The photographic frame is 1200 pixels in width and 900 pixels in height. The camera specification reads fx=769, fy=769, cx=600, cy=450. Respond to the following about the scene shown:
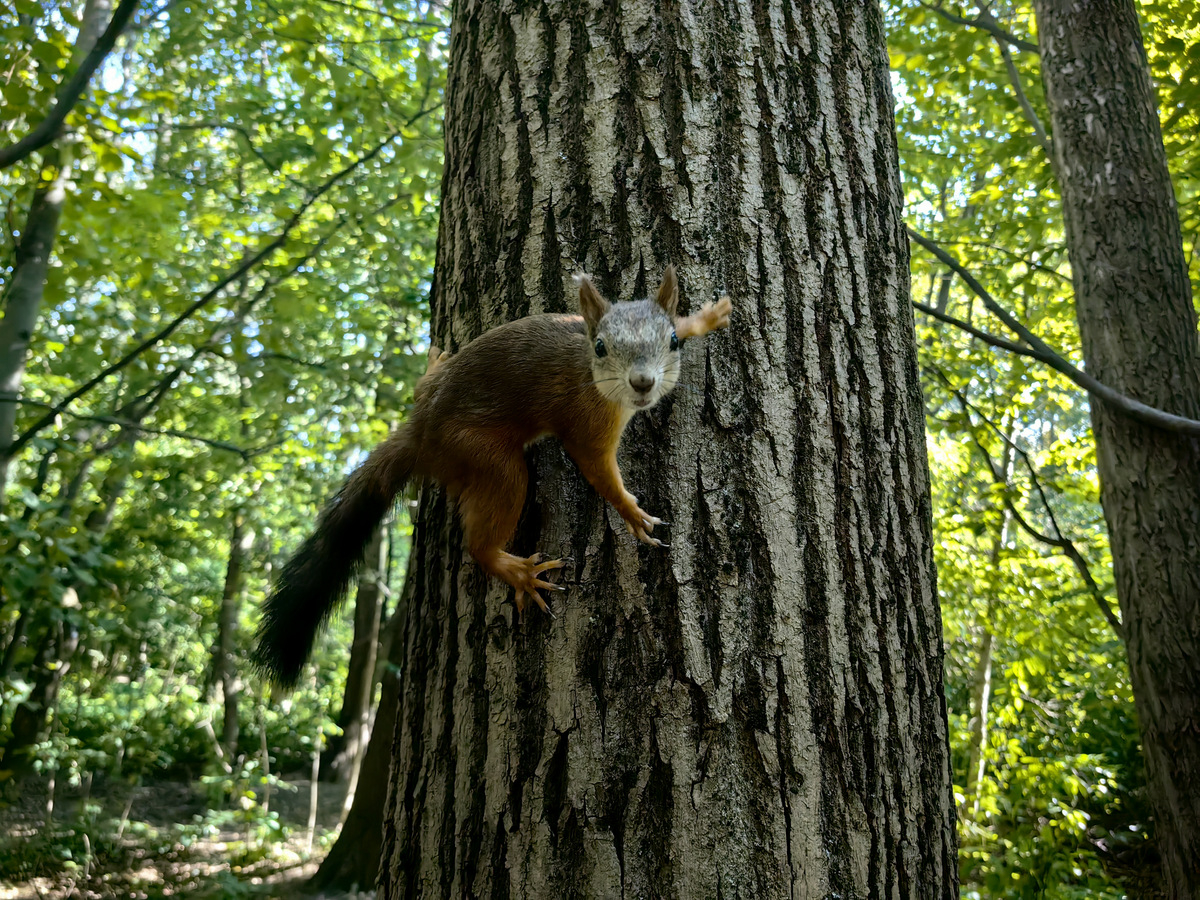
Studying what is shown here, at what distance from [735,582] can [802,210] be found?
2.45ft

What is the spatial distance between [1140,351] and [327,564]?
11.2ft

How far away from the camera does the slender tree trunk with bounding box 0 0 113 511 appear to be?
426 cm

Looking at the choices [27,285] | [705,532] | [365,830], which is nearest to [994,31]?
[705,532]

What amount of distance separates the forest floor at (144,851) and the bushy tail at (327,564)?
228 inches

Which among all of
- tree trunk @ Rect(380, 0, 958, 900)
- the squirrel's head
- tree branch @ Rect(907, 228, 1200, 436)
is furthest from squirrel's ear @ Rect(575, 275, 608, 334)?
tree branch @ Rect(907, 228, 1200, 436)

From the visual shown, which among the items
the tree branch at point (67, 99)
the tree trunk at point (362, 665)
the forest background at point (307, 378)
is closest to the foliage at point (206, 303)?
the forest background at point (307, 378)

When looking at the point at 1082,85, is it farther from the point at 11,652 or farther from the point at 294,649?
the point at 11,652

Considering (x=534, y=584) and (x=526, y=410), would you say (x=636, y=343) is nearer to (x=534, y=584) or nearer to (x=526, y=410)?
(x=526, y=410)

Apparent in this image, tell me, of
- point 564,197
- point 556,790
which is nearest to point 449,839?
point 556,790

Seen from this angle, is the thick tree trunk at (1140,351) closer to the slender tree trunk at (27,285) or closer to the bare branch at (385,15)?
the bare branch at (385,15)

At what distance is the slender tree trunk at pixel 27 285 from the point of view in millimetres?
4258

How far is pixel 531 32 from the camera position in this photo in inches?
66.7

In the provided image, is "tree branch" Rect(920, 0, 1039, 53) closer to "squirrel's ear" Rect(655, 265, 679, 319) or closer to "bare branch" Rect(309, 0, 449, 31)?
"bare branch" Rect(309, 0, 449, 31)

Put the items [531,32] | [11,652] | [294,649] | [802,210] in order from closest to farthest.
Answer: [802,210]
[531,32]
[294,649]
[11,652]
